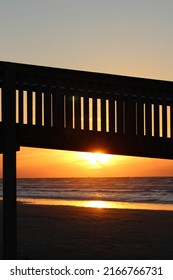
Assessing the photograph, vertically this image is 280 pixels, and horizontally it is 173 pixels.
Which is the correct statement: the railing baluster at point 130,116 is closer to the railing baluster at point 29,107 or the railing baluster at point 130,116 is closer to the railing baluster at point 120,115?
the railing baluster at point 120,115

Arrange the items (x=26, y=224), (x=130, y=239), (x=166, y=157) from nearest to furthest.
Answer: (x=166, y=157) → (x=130, y=239) → (x=26, y=224)

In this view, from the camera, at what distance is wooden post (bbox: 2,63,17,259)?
12.6 m

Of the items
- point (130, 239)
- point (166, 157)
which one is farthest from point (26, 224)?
point (166, 157)

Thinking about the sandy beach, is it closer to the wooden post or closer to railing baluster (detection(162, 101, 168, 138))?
the wooden post

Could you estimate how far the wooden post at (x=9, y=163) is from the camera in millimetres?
12578

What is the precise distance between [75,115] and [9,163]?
252 cm

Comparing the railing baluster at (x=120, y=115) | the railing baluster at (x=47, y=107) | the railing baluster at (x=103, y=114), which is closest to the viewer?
the railing baluster at (x=47, y=107)

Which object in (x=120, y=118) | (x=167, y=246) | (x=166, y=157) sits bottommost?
(x=167, y=246)

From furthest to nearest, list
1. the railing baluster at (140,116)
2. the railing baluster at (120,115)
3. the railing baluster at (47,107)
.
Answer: the railing baluster at (140,116) → the railing baluster at (120,115) → the railing baluster at (47,107)

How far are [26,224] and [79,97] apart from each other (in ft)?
41.0

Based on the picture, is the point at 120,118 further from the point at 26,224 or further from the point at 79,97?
the point at 26,224

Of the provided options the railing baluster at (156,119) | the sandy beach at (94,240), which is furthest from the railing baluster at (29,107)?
the sandy beach at (94,240)
